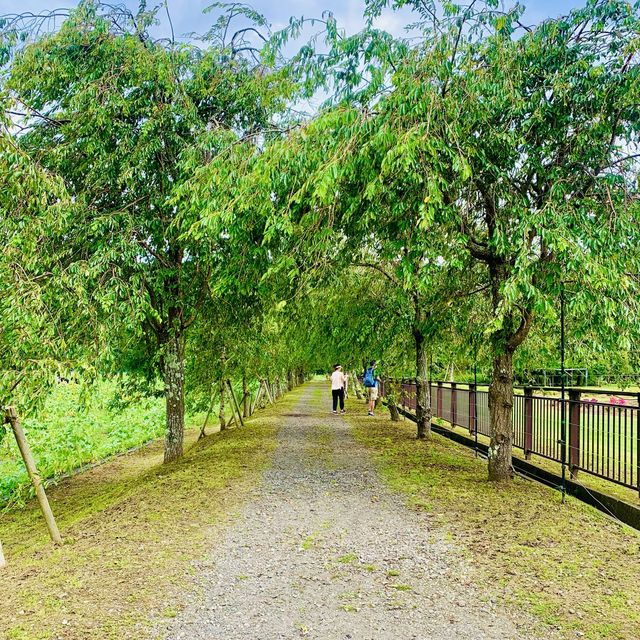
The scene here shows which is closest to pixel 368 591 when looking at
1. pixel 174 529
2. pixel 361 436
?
pixel 174 529

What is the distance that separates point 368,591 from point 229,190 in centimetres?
469

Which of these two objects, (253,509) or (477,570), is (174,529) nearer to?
(253,509)

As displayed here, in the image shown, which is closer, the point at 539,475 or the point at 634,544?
the point at 634,544

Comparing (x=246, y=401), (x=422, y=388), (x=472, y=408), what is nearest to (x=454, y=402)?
(x=472, y=408)

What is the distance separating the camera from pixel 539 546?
5.44 metres

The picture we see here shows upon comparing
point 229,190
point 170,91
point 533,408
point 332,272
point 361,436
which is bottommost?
point 361,436

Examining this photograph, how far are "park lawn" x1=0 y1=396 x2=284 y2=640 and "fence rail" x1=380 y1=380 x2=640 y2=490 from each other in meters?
4.27

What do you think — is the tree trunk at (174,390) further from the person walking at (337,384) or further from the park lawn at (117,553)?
the person walking at (337,384)

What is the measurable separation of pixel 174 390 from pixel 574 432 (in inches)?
277

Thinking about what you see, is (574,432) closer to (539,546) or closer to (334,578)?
(539,546)

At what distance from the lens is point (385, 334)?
39.4 ft

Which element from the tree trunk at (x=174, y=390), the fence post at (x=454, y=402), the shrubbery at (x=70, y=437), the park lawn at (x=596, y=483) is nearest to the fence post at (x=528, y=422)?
the park lawn at (x=596, y=483)

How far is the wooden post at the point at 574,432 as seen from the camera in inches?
298

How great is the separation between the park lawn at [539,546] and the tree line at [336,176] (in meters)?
1.00
